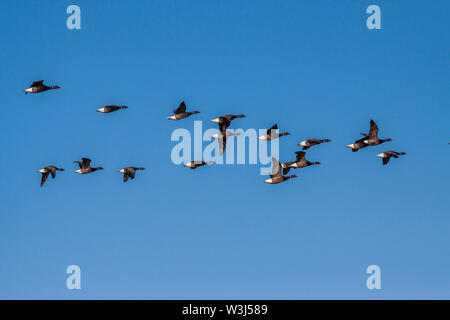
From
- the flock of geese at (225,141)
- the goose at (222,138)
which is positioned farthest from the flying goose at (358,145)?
the goose at (222,138)

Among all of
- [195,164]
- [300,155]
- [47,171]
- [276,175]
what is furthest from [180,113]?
[47,171]

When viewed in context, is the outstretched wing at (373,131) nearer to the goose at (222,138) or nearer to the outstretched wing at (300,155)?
the outstretched wing at (300,155)

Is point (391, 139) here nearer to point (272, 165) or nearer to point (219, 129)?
point (272, 165)

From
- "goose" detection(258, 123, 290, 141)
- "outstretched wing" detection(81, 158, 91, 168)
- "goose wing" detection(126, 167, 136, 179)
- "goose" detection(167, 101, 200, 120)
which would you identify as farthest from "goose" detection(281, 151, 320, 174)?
"outstretched wing" detection(81, 158, 91, 168)

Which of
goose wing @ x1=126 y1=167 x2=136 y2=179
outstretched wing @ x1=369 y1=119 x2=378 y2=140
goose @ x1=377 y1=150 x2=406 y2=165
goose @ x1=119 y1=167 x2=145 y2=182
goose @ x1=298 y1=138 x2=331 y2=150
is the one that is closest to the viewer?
outstretched wing @ x1=369 y1=119 x2=378 y2=140

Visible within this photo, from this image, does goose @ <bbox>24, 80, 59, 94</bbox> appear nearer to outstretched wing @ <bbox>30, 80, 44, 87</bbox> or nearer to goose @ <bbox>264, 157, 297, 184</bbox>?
outstretched wing @ <bbox>30, 80, 44, 87</bbox>

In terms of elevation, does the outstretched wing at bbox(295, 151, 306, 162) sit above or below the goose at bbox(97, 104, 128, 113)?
below

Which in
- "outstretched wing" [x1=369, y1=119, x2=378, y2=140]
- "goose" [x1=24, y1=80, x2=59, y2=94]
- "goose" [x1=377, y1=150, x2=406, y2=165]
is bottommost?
"goose" [x1=377, y1=150, x2=406, y2=165]

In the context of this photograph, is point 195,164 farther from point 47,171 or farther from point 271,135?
point 47,171

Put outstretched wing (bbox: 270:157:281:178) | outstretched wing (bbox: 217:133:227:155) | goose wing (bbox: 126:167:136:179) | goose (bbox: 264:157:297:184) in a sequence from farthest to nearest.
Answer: goose (bbox: 264:157:297:184) → outstretched wing (bbox: 270:157:281:178) → goose wing (bbox: 126:167:136:179) → outstretched wing (bbox: 217:133:227:155)

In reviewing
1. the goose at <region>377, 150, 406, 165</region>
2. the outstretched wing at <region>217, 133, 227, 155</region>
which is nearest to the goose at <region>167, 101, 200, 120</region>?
the outstretched wing at <region>217, 133, 227, 155</region>

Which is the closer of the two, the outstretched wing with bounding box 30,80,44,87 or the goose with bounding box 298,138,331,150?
the outstretched wing with bounding box 30,80,44,87
